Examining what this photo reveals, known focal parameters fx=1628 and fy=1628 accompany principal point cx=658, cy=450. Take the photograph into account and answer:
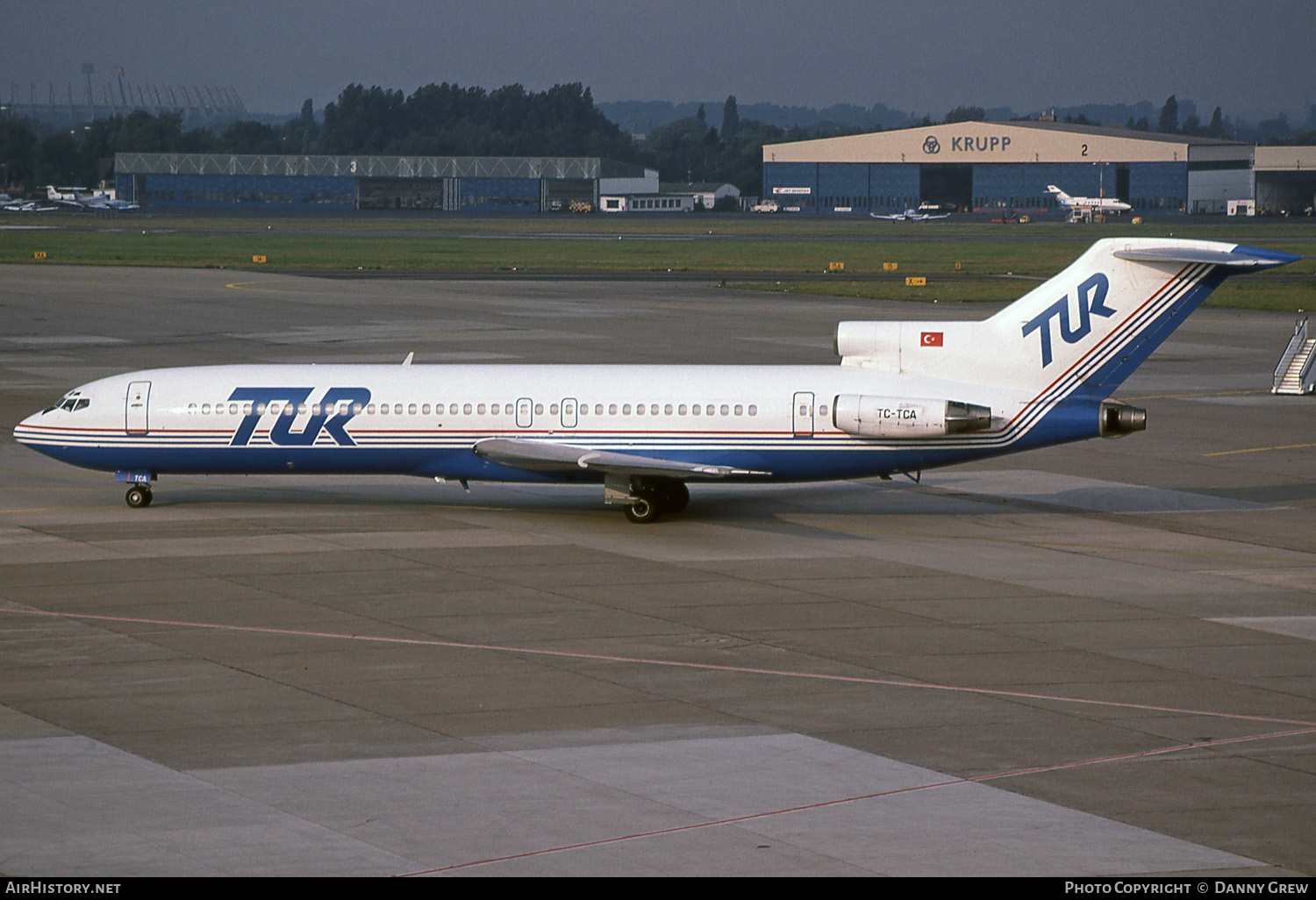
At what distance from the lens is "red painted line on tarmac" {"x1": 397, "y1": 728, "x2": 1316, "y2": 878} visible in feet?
50.9

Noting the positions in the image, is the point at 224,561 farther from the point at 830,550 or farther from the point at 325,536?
the point at 830,550

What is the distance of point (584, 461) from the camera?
32.2 m

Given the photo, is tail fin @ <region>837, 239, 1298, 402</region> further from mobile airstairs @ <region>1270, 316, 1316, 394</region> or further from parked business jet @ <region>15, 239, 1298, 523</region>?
mobile airstairs @ <region>1270, 316, 1316, 394</region>

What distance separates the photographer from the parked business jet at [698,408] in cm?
3253

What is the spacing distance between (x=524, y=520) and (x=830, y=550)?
683 centimetres

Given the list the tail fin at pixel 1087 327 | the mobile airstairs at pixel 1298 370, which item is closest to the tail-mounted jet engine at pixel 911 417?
the tail fin at pixel 1087 327

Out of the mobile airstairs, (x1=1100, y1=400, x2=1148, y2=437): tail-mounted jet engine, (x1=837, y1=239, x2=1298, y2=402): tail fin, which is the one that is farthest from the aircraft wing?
the mobile airstairs

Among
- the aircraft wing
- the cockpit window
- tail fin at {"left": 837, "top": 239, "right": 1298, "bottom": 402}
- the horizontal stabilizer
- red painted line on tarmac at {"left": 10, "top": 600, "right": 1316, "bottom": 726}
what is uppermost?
the horizontal stabilizer

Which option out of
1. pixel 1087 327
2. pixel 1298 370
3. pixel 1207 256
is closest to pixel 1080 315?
pixel 1087 327

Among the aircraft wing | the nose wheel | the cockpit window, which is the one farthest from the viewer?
the nose wheel

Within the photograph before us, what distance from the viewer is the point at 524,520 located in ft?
113

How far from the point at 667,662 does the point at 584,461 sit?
9441 millimetres

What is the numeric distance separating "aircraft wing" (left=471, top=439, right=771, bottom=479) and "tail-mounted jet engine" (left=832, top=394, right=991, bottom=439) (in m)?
2.26

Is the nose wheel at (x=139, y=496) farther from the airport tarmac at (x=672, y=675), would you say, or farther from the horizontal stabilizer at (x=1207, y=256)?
the horizontal stabilizer at (x=1207, y=256)
